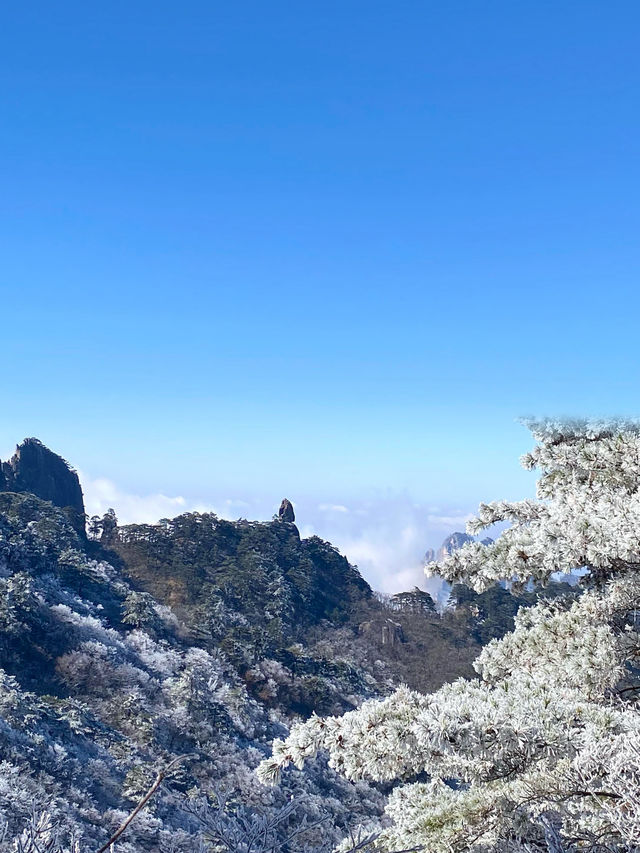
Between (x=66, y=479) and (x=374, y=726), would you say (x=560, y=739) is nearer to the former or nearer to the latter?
(x=374, y=726)

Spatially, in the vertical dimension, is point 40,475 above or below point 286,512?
below

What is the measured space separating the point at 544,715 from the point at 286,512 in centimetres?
5761

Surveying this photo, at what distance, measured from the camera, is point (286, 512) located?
200 ft

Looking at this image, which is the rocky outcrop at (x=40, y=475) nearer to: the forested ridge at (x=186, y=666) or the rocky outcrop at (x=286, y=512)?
the forested ridge at (x=186, y=666)

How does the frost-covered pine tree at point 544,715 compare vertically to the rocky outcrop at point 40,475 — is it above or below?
below

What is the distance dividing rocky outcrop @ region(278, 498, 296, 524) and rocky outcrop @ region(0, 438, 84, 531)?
20.0 metres

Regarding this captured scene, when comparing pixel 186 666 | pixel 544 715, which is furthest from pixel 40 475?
pixel 544 715

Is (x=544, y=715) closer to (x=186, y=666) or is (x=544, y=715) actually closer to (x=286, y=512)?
(x=186, y=666)

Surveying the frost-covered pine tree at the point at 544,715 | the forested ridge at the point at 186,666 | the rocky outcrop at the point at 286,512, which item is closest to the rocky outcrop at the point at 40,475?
the forested ridge at the point at 186,666

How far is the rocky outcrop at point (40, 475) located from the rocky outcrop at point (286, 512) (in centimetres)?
1997

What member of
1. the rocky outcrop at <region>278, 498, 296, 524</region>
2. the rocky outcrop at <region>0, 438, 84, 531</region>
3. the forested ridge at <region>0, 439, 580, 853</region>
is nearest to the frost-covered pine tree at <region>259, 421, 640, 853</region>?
the forested ridge at <region>0, 439, 580, 853</region>

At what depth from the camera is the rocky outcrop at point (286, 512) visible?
197 feet

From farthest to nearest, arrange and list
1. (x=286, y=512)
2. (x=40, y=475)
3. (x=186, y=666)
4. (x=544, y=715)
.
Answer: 1. (x=286, y=512)
2. (x=40, y=475)
3. (x=186, y=666)
4. (x=544, y=715)

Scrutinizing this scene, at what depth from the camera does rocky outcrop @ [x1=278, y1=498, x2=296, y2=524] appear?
6019 centimetres
